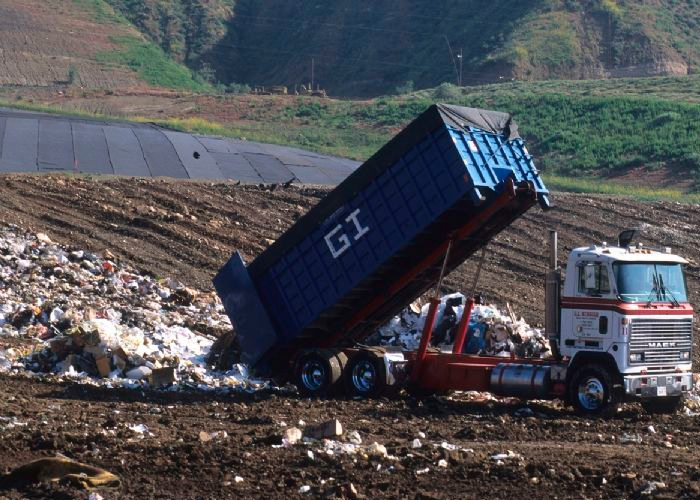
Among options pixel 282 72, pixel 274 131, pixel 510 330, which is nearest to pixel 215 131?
pixel 274 131

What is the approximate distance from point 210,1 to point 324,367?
93.2 m

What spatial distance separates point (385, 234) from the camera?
15.5m

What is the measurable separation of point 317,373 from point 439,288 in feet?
6.62

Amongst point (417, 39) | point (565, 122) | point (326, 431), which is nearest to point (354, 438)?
point (326, 431)

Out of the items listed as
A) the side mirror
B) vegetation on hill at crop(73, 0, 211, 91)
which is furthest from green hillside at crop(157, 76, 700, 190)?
the side mirror

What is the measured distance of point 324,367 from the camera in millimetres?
16125

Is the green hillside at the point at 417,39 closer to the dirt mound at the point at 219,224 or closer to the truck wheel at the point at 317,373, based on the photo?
the dirt mound at the point at 219,224

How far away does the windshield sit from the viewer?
14.6m

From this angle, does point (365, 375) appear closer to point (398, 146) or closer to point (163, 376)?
point (163, 376)

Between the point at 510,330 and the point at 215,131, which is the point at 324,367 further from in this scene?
the point at 215,131

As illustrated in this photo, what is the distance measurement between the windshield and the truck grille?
294 millimetres

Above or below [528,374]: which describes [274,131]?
above

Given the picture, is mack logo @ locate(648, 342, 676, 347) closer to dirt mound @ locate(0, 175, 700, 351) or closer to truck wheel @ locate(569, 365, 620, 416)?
truck wheel @ locate(569, 365, 620, 416)

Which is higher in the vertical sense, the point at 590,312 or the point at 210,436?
the point at 590,312
